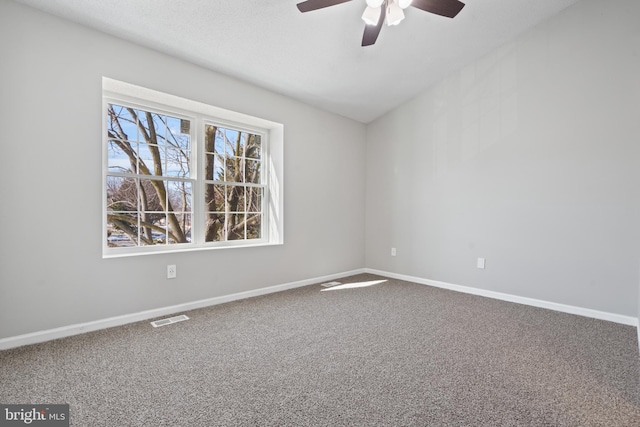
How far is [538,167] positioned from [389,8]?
2389 mm

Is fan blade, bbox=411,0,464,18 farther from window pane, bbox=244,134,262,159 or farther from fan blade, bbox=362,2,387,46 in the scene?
window pane, bbox=244,134,262,159

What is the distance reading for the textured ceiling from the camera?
2527mm

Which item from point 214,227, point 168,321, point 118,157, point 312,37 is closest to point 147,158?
point 118,157

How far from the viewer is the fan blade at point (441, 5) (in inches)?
82.4

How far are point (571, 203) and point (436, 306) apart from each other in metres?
1.70

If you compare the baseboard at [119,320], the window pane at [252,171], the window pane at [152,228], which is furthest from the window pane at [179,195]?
the baseboard at [119,320]

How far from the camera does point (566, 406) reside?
1.65 m

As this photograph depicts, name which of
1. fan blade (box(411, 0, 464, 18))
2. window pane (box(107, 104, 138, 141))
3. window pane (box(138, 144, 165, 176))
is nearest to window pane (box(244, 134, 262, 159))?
window pane (box(138, 144, 165, 176))

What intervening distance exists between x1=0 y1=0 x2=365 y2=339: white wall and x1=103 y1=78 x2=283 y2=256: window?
20 cm

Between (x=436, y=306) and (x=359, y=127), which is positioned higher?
(x=359, y=127)

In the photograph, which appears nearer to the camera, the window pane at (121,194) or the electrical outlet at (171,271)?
the window pane at (121,194)

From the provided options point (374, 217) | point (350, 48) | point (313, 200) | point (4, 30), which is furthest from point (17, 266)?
point (374, 217)

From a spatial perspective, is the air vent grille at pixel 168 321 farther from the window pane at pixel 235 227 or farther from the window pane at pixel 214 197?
the window pane at pixel 214 197

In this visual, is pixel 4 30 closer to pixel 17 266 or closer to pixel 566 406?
pixel 17 266
